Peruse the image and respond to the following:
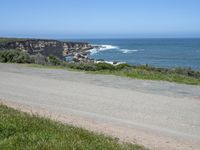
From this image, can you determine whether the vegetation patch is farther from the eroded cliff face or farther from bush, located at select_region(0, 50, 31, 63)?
the eroded cliff face

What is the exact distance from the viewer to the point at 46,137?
285 inches

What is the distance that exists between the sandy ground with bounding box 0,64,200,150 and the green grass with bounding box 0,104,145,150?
2.87 ft

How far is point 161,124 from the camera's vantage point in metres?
9.74

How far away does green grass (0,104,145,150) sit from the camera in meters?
6.78

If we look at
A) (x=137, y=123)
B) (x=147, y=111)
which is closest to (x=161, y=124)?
(x=137, y=123)

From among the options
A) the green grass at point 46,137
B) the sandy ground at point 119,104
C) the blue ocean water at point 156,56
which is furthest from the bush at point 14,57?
the blue ocean water at point 156,56

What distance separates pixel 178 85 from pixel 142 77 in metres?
2.52

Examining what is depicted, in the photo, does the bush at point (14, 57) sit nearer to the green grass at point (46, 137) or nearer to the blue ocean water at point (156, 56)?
the green grass at point (46, 137)

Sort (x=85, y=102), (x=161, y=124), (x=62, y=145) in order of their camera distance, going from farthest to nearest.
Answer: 1. (x=85, y=102)
2. (x=161, y=124)
3. (x=62, y=145)

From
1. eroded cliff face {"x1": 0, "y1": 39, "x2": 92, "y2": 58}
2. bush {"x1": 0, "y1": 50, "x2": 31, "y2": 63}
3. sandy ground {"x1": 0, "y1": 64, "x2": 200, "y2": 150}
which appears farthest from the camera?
eroded cliff face {"x1": 0, "y1": 39, "x2": 92, "y2": 58}

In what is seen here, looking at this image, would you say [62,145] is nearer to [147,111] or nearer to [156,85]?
[147,111]

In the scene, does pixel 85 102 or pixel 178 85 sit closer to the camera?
pixel 85 102

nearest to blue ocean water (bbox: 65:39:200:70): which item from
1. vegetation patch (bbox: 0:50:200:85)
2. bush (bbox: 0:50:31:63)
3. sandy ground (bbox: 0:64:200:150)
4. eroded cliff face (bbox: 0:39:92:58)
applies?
eroded cliff face (bbox: 0:39:92:58)

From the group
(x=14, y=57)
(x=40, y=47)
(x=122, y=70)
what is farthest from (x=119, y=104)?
(x=40, y=47)
